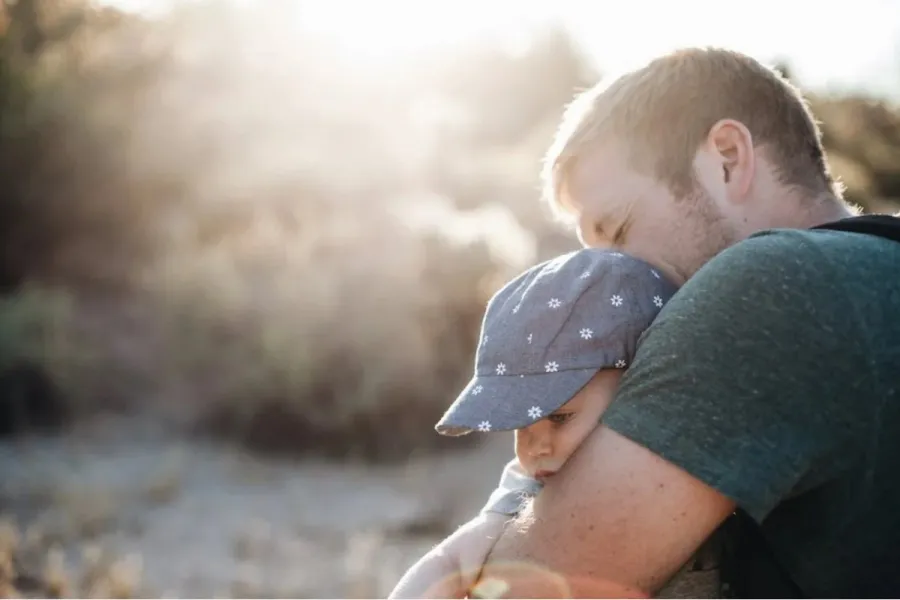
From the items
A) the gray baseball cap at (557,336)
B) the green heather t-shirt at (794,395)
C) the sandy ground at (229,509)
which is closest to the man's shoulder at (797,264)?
the green heather t-shirt at (794,395)

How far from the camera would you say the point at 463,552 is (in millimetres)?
1860

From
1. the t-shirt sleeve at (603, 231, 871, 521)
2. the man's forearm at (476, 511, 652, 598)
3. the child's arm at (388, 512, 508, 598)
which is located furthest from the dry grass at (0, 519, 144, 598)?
the t-shirt sleeve at (603, 231, 871, 521)

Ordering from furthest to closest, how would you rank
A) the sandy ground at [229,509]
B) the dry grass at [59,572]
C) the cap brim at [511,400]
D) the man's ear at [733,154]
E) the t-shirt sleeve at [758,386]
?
1. the sandy ground at [229,509]
2. the dry grass at [59,572]
3. the man's ear at [733,154]
4. the cap brim at [511,400]
5. the t-shirt sleeve at [758,386]

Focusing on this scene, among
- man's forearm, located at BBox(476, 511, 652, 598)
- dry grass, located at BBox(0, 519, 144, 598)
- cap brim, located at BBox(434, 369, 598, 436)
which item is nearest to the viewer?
man's forearm, located at BBox(476, 511, 652, 598)

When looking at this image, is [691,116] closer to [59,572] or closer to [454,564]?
[454,564]

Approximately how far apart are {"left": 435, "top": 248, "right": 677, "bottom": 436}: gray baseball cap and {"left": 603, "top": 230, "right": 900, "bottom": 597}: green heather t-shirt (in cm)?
17

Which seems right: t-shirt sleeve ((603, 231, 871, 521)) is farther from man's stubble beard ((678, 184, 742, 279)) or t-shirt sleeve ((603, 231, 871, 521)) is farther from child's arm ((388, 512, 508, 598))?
child's arm ((388, 512, 508, 598))

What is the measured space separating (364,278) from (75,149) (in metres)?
2.71

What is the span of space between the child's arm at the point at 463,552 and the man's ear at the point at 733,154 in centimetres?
65

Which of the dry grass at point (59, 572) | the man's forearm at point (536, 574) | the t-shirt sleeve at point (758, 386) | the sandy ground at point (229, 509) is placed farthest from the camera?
Result: the sandy ground at point (229, 509)

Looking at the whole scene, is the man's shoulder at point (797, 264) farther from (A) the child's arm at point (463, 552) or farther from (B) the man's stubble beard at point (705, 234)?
(A) the child's arm at point (463, 552)

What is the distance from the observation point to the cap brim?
160cm

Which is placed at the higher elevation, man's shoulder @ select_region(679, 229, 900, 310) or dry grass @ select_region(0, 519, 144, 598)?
man's shoulder @ select_region(679, 229, 900, 310)

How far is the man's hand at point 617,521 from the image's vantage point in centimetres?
135
